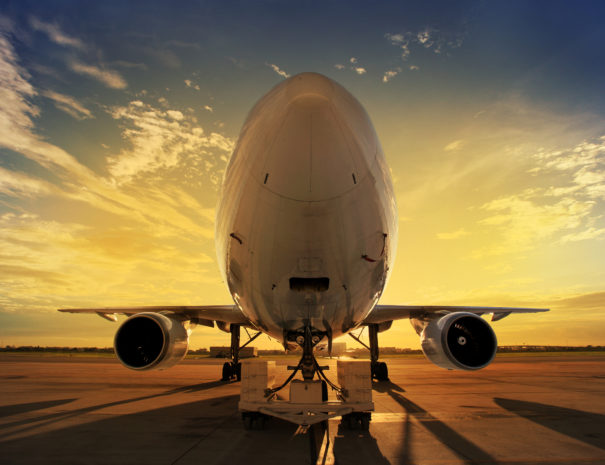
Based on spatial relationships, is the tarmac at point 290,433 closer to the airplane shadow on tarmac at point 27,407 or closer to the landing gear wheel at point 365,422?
the airplane shadow on tarmac at point 27,407

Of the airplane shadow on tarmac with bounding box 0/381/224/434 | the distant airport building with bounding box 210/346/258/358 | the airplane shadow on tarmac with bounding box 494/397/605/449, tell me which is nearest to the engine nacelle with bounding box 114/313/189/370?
the airplane shadow on tarmac with bounding box 0/381/224/434

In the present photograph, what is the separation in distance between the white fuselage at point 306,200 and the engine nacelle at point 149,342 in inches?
125

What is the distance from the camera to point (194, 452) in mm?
4453

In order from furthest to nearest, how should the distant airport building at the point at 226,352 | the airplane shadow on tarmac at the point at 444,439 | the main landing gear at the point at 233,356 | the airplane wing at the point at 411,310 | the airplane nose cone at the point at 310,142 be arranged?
the distant airport building at the point at 226,352, the main landing gear at the point at 233,356, the airplane wing at the point at 411,310, the airplane shadow on tarmac at the point at 444,439, the airplane nose cone at the point at 310,142

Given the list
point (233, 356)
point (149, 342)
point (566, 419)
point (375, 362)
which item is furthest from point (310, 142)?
point (233, 356)

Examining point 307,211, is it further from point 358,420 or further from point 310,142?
point 358,420

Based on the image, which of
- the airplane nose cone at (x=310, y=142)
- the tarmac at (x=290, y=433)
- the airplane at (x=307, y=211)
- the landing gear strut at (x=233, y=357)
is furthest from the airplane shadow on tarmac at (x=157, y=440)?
the landing gear strut at (x=233, y=357)

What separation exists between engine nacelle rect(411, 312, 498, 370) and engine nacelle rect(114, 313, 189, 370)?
15.8 ft

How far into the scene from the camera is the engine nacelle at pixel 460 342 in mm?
6145

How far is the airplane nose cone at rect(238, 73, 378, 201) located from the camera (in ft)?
9.75

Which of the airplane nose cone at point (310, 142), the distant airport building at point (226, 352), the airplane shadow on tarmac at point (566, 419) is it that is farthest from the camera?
the distant airport building at point (226, 352)

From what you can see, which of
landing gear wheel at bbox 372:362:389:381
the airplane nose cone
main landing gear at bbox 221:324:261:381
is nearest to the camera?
the airplane nose cone

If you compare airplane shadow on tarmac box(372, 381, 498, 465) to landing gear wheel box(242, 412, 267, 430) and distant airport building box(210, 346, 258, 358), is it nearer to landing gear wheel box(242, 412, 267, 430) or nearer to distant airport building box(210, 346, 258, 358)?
landing gear wheel box(242, 412, 267, 430)

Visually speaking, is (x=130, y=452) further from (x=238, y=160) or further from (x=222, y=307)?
(x=222, y=307)
